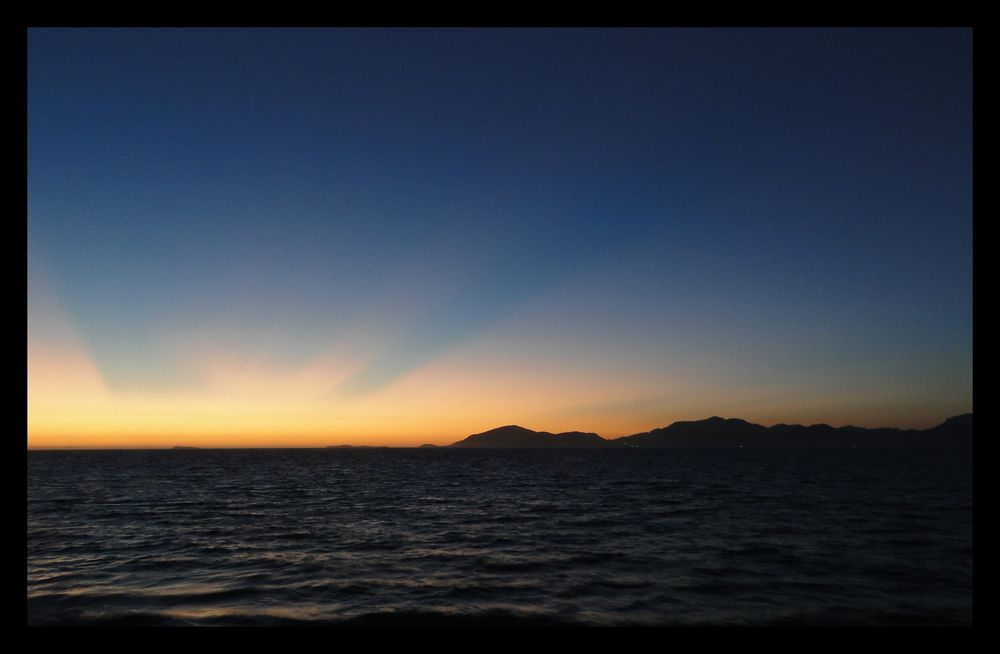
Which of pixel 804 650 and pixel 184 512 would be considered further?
pixel 184 512

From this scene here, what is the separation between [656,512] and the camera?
23.1 m
